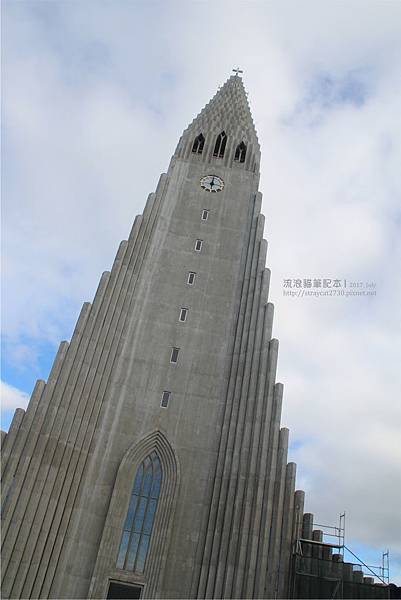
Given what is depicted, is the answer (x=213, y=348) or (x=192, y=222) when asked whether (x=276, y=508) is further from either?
(x=192, y=222)

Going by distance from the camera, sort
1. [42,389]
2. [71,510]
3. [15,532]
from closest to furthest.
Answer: [15,532] < [71,510] < [42,389]

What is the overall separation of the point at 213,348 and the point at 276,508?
9937 mm

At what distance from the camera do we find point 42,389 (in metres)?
27.5

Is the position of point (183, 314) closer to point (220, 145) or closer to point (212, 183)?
point (212, 183)

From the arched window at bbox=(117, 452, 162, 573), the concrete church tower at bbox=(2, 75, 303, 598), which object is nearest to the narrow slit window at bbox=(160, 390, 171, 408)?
the concrete church tower at bbox=(2, 75, 303, 598)

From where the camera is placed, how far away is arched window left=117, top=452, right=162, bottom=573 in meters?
25.6

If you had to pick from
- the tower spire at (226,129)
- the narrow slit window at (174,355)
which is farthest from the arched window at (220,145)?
the narrow slit window at (174,355)

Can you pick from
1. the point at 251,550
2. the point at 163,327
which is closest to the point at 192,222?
the point at 163,327

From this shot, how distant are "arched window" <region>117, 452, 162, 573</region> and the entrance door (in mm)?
716

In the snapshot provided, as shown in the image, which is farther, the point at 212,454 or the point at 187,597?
the point at 212,454

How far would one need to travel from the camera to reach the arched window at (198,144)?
42344 mm

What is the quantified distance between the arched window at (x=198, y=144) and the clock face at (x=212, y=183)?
353 cm

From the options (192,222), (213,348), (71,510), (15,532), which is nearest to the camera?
(15,532)

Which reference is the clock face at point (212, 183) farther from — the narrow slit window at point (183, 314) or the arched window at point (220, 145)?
the narrow slit window at point (183, 314)
